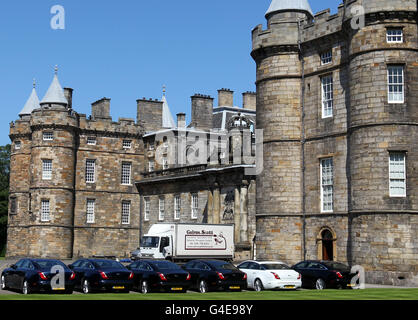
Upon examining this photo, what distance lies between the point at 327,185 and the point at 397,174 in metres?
4.70

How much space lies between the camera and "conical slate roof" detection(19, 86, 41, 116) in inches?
2579

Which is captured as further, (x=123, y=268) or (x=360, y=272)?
(x=360, y=272)

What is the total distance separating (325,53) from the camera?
35719mm

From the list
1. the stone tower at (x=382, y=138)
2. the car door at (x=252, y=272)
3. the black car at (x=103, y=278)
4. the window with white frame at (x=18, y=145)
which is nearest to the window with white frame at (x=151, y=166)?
the window with white frame at (x=18, y=145)

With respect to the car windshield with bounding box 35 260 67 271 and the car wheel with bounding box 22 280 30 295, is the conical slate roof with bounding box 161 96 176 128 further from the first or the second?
the car wheel with bounding box 22 280 30 295

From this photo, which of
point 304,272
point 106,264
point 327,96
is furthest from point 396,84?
point 106,264

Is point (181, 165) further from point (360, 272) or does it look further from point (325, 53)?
point (360, 272)

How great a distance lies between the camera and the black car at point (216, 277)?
82.4 feet

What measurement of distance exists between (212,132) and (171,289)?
36.9 m

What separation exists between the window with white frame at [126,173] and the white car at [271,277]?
3611 centimetres

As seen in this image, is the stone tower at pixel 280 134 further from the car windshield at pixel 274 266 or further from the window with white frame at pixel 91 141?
the window with white frame at pixel 91 141

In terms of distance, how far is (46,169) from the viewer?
188ft
